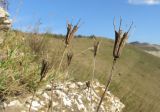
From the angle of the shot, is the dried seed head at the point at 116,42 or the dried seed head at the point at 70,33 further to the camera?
the dried seed head at the point at 70,33

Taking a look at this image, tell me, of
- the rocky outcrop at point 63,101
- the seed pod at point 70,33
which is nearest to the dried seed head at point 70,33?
the seed pod at point 70,33

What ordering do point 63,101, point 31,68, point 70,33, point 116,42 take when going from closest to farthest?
point 116,42 → point 70,33 → point 63,101 → point 31,68

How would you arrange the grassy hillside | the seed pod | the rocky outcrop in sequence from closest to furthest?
the seed pod < the rocky outcrop < the grassy hillside

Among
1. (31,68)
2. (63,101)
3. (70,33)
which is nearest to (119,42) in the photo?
(70,33)

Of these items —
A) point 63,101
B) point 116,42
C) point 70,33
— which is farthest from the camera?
point 63,101

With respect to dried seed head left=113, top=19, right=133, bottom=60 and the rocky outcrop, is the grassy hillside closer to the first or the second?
the rocky outcrop

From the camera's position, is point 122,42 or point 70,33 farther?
point 70,33

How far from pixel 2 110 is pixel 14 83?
505 mm

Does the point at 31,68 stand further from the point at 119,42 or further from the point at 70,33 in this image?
the point at 119,42

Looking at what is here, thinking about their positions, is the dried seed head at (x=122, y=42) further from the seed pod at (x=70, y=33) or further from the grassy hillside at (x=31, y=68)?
the grassy hillside at (x=31, y=68)

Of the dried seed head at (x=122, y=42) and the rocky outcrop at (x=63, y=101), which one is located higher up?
the dried seed head at (x=122, y=42)

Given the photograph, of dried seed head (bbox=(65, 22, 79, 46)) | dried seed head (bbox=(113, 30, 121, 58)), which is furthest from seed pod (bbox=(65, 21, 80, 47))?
dried seed head (bbox=(113, 30, 121, 58))

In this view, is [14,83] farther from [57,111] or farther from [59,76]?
[59,76]

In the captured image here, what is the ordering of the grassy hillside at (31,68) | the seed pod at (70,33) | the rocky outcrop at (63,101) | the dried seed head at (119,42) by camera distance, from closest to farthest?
the dried seed head at (119,42)
the seed pod at (70,33)
the rocky outcrop at (63,101)
the grassy hillside at (31,68)
